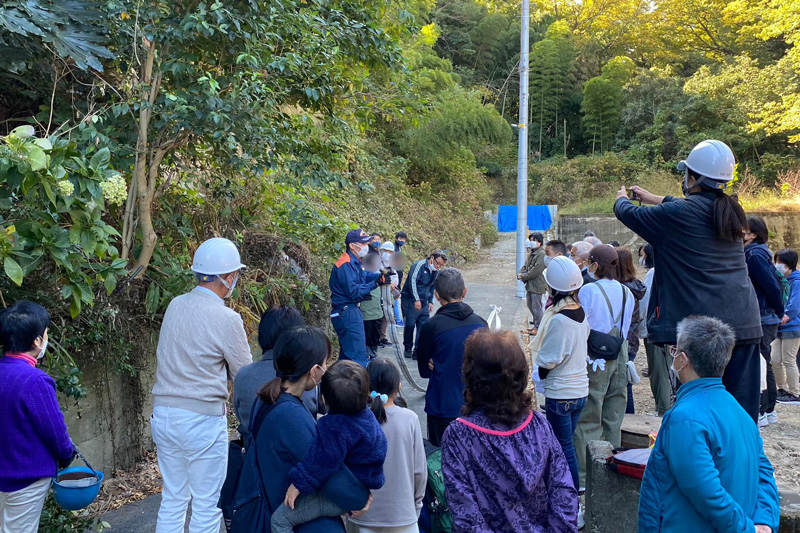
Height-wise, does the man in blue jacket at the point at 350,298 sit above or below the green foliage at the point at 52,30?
below

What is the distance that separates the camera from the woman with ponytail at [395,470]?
312 cm

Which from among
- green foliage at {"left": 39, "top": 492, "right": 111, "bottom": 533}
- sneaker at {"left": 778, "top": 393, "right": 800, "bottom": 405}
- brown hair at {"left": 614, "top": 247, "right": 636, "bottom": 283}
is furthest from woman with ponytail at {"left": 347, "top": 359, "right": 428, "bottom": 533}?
sneaker at {"left": 778, "top": 393, "right": 800, "bottom": 405}

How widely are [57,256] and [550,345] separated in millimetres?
3111

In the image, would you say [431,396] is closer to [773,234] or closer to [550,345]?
[550,345]

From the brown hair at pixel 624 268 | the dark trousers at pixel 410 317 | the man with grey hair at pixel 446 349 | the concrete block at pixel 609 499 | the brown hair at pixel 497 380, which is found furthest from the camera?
the dark trousers at pixel 410 317

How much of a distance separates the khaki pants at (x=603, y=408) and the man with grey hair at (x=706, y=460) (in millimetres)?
2374

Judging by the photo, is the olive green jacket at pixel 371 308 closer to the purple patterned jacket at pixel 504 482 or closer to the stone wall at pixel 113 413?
the stone wall at pixel 113 413

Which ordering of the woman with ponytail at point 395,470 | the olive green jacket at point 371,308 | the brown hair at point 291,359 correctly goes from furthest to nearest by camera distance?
the olive green jacket at point 371,308, the woman with ponytail at point 395,470, the brown hair at point 291,359

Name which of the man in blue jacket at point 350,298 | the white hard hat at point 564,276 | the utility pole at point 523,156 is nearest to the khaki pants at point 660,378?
A: the white hard hat at point 564,276

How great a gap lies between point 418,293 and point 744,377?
6.83 meters

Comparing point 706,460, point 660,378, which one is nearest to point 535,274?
point 660,378

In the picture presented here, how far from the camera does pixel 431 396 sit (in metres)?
Result: 4.31

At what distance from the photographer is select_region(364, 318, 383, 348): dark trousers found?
8828mm

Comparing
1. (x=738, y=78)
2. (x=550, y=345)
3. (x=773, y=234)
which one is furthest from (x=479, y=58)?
(x=550, y=345)
